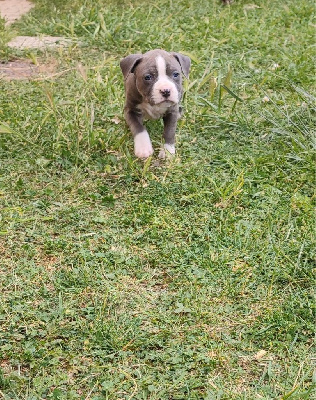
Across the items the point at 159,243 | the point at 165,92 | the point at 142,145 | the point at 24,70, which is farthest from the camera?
the point at 24,70

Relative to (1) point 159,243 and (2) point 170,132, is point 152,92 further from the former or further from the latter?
(1) point 159,243

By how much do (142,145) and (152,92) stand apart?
0.40 m

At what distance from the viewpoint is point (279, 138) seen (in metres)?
4.54

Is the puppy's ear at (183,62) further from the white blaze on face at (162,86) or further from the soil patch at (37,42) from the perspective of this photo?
the soil patch at (37,42)

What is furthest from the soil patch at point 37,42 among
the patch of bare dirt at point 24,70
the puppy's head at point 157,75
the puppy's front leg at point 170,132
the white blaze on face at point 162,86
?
the white blaze on face at point 162,86

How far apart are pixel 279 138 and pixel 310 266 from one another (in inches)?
58.4

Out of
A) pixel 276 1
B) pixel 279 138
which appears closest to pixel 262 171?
pixel 279 138

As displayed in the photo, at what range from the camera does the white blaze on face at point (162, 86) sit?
4027 mm

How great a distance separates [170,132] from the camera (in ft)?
14.5

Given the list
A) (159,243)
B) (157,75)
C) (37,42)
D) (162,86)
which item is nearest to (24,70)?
(37,42)

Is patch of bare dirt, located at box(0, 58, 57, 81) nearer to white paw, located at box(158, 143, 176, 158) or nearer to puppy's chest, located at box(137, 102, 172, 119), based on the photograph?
puppy's chest, located at box(137, 102, 172, 119)

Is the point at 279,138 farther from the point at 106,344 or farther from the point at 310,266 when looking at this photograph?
the point at 106,344

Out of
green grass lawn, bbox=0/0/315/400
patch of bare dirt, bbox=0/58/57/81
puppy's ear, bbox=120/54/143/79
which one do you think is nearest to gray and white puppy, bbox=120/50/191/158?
puppy's ear, bbox=120/54/143/79

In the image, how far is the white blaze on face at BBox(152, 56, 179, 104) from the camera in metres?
4.03
